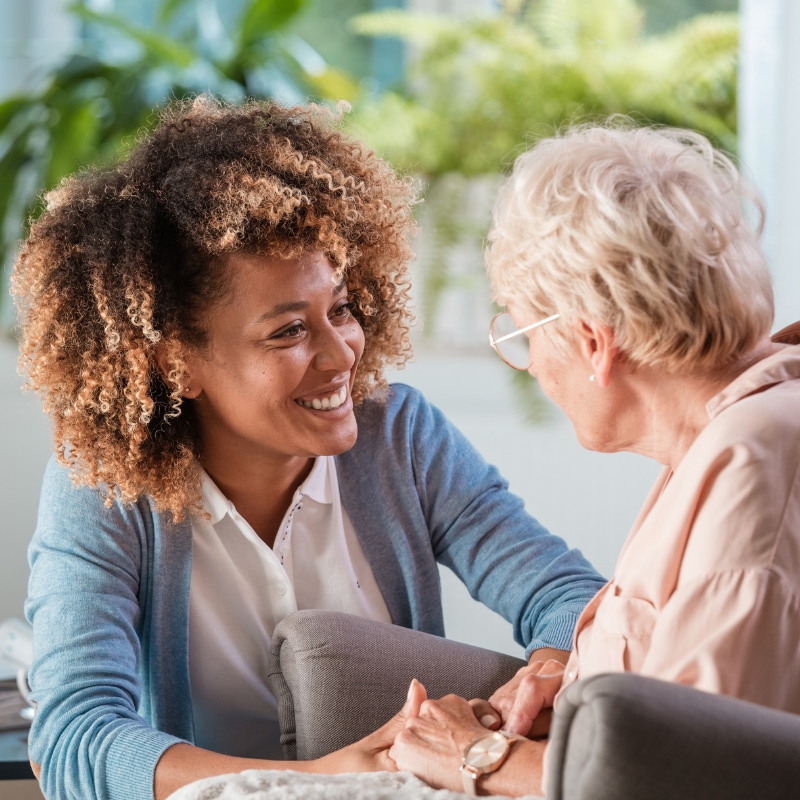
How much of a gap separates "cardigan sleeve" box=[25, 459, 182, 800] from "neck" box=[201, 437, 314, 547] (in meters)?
0.16

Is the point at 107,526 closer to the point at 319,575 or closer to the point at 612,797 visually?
the point at 319,575

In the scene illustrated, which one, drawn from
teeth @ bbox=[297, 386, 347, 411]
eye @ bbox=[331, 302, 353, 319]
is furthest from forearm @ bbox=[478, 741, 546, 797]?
eye @ bbox=[331, 302, 353, 319]

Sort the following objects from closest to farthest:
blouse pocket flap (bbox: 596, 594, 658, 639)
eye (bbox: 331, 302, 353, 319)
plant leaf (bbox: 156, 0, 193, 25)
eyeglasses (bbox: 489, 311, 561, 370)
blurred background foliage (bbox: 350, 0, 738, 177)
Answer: blouse pocket flap (bbox: 596, 594, 658, 639) < eyeglasses (bbox: 489, 311, 561, 370) < eye (bbox: 331, 302, 353, 319) < blurred background foliage (bbox: 350, 0, 738, 177) < plant leaf (bbox: 156, 0, 193, 25)

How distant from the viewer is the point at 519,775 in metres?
1.09

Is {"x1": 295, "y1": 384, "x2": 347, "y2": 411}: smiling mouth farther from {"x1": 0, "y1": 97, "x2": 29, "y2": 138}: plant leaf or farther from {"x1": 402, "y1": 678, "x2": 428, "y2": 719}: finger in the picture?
{"x1": 0, "y1": 97, "x2": 29, "y2": 138}: plant leaf

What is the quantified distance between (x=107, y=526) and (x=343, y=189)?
0.61m

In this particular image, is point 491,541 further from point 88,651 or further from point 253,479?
point 88,651

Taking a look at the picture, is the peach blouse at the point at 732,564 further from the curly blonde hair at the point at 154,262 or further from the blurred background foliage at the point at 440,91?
the blurred background foliage at the point at 440,91

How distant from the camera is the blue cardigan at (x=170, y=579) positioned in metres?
1.27

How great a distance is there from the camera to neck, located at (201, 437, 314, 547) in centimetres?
155

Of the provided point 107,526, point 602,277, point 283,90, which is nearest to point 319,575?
point 107,526

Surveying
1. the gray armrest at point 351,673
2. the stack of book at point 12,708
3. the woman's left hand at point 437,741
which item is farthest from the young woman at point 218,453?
the stack of book at point 12,708

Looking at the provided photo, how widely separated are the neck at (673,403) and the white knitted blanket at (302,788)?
1.44 ft

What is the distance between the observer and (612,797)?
788mm
